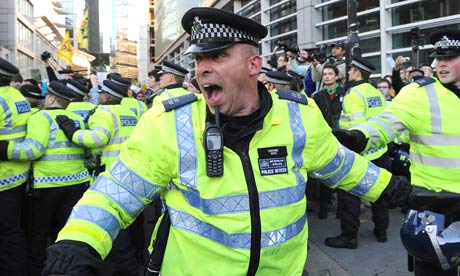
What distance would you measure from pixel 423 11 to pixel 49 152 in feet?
39.0

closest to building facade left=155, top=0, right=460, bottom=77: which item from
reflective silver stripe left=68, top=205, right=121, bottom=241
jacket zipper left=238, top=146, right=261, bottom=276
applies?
jacket zipper left=238, top=146, right=261, bottom=276

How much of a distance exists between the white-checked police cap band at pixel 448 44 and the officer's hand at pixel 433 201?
123 cm

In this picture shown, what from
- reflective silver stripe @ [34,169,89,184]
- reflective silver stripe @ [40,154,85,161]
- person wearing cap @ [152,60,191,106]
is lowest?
reflective silver stripe @ [34,169,89,184]

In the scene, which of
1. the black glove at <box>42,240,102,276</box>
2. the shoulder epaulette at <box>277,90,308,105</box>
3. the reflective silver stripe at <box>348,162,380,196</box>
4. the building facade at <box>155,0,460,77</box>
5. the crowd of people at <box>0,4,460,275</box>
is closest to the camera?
the black glove at <box>42,240,102,276</box>

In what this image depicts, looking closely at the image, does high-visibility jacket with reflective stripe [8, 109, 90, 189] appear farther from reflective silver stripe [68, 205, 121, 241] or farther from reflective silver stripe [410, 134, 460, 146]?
reflective silver stripe [410, 134, 460, 146]

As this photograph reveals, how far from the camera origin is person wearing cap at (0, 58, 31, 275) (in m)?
→ 4.09

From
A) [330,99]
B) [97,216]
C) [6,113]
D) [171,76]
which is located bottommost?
[97,216]

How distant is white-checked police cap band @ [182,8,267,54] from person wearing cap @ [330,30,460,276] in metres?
1.22

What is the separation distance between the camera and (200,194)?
5.65ft

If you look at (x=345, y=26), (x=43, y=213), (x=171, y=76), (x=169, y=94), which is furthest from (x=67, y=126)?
(x=345, y=26)

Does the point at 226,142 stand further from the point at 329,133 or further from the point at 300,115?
the point at 329,133

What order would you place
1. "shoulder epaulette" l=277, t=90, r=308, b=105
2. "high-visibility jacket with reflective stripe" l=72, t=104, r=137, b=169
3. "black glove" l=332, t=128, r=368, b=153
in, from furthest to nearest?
"high-visibility jacket with reflective stripe" l=72, t=104, r=137, b=169 < "black glove" l=332, t=128, r=368, b=153 < "shoulder epaulette" l=277, t=90, r=308, b=105

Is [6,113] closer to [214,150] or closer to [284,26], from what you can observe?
[214,150]

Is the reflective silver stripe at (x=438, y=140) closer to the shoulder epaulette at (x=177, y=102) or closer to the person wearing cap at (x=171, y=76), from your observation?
the shoulder epaulette at (x=177, y=102)
